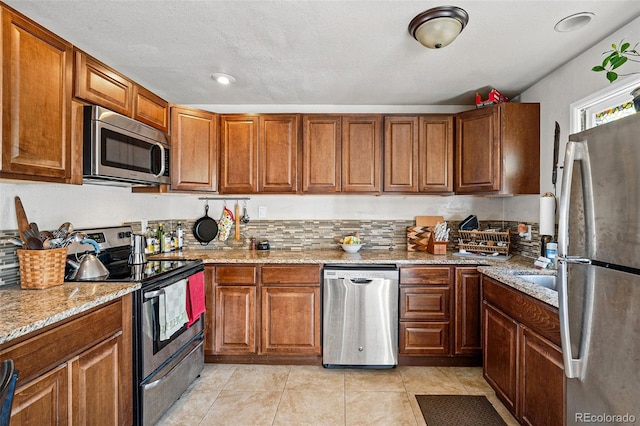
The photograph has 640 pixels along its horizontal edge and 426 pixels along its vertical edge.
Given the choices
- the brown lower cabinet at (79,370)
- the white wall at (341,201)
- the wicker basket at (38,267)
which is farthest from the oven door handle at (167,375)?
the white wall at (341,201)

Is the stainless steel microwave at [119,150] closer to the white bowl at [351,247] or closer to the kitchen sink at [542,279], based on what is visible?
the white bowl at [351,247]

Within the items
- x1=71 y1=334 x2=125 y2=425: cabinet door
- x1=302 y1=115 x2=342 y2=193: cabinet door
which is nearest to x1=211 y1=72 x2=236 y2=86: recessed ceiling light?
x1=302 y1=115 x2=342 y2=193: cabinet door

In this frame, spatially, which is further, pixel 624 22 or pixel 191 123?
pixel 191 123

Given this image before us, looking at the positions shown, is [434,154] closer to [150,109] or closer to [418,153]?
[418,153]

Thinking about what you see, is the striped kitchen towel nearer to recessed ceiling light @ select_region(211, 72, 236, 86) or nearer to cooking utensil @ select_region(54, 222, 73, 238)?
cooking utensil @ select_region(54, 222, 73, 238)

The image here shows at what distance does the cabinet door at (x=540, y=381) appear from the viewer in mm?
1508

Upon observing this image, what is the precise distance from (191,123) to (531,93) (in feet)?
9.64

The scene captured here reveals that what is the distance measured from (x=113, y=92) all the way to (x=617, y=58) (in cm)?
265

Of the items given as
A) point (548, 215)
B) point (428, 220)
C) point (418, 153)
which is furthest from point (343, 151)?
point (548, 215)

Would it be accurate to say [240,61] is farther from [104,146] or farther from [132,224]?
[132,224]

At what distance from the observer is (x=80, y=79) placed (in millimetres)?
1795

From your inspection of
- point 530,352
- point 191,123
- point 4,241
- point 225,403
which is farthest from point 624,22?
point 4,241

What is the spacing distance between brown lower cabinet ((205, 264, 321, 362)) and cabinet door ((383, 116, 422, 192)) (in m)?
1.15

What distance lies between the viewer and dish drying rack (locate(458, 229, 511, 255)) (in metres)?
2.79
